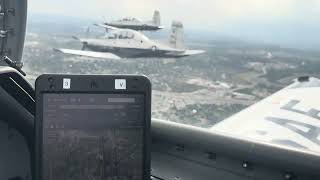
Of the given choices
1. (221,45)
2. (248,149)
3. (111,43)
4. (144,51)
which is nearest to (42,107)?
(248,149)

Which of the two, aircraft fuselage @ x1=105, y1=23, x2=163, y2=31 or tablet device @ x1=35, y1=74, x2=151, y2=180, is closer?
tablet device @ x1=35, y1=74, x2=151, y2=180

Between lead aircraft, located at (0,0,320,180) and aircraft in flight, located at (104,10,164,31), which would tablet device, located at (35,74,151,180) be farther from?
aircraft in flight, located at (104,10,164,31)

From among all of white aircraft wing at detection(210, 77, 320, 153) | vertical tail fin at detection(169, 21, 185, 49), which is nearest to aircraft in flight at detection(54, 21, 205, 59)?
vertical tail fin at detection(169, 21, 185, 49)

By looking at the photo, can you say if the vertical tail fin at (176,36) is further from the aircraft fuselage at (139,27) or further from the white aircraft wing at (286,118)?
the white aircraft wing at (286,118)

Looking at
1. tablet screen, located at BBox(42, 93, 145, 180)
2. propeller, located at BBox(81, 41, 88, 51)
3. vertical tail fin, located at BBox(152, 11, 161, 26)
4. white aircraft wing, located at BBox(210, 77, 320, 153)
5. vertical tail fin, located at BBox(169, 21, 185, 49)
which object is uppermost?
vertical tail fin, located at BBox(152, 11, 161, 26)

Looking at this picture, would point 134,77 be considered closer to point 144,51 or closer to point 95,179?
point 95,179

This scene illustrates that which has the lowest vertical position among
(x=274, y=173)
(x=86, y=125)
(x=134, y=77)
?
(x=274, y=173)
